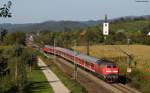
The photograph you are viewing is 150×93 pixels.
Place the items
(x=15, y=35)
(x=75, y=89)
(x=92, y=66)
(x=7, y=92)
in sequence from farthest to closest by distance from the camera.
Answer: (x=15, y=35), (x=92, y=66), (x=75, y=89), (x=7, y=92)

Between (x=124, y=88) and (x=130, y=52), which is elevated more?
(x=130, y=52)

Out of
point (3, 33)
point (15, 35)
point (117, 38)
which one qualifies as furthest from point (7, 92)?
point (117, 38)

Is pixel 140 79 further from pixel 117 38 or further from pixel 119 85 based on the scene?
pixel 117 38

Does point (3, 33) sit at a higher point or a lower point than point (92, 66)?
higher

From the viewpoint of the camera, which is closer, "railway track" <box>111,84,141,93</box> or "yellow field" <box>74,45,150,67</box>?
"railway track" <box>111,84,141,93</box>

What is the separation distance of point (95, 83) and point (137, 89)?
858 centimetres

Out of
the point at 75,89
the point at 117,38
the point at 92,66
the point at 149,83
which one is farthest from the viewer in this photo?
the point at 117,38

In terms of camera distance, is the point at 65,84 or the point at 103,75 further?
the point at 103,75

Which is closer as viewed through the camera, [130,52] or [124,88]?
[124,88]

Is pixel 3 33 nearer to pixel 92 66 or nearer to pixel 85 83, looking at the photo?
pixel 85 83

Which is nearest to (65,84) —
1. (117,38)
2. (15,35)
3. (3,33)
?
(3,33)

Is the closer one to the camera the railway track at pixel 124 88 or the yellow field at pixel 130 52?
the railway track at pixel 124 88

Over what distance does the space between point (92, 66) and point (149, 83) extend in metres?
15.0

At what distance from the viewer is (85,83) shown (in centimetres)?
5984
